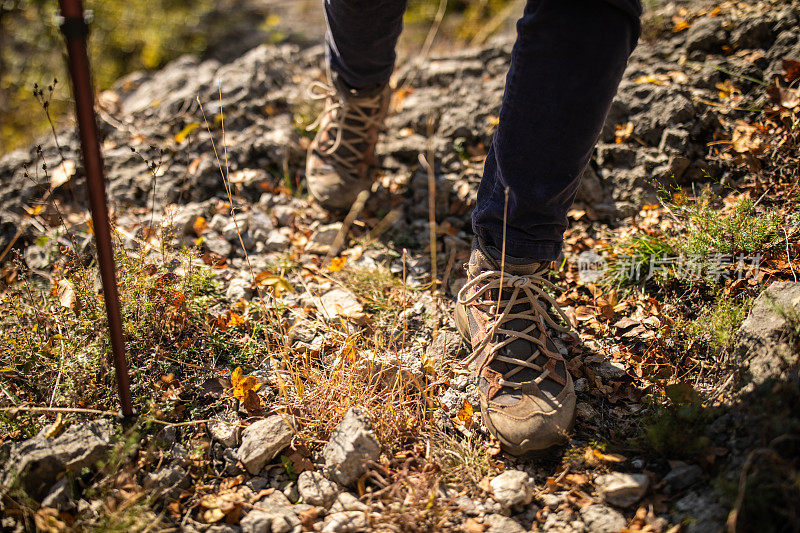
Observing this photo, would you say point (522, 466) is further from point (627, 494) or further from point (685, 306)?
point (685, 306)

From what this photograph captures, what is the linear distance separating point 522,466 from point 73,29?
5.71 ft

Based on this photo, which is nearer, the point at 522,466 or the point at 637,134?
the point at 522,466

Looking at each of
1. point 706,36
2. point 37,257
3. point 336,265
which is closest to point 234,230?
point 336,265

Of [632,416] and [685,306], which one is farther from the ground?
[685,306]

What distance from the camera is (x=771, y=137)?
2.30 meters

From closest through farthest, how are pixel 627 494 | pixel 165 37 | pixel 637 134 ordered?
1. pixel 627 494
2. pixel 637 134
3. pixel 165 37

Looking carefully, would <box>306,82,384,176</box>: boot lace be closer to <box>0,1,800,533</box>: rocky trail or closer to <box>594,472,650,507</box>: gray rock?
<box>0,1,800,533</box>: rocky trail

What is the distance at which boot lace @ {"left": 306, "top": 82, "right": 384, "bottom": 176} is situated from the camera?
2523mm

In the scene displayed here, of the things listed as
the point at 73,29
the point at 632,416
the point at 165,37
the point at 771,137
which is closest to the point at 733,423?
the point at 632,416

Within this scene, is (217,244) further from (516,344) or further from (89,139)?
(516,344)

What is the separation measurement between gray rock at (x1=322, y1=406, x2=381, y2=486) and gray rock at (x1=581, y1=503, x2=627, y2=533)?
0.64 m

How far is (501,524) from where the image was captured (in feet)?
4.79

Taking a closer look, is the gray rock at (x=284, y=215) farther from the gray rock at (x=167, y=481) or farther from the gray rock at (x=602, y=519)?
the gray rock at (x=602, y=519)

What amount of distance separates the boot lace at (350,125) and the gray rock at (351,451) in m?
1.48
